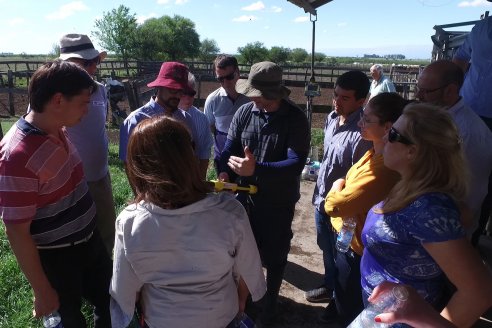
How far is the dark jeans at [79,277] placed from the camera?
209 cm

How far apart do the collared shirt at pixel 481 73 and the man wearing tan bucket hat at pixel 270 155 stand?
157 cm

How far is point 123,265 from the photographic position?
1.53 metres

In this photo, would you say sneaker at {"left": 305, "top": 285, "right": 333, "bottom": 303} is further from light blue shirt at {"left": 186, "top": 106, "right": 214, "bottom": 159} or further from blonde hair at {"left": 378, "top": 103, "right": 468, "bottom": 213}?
blonde hair at {"left": 378, "top": 103, "right": 468, "bottom": 213}

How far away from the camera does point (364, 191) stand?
193 cm

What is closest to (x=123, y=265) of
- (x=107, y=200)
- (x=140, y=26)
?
(x=107, y=200)

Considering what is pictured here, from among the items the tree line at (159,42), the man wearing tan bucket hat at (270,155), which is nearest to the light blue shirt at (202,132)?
the man wearing tan bucket hat at (270,155)

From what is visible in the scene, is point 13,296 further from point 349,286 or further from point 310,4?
point 310,4

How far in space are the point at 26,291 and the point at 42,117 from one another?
1774mm

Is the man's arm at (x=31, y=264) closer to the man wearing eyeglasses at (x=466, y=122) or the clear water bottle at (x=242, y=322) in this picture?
the clear water bottle at (x=242, y=322)

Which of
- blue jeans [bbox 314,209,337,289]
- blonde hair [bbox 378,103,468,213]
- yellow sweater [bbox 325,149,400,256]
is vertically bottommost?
blue jeans [bbox 314,209,337,289]

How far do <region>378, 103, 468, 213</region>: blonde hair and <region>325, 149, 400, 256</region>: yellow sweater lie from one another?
0.45 meters

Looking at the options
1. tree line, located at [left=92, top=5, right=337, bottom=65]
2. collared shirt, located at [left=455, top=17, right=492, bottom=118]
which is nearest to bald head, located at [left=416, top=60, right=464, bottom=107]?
collared shirt, located at [left=455, top=17, right=492, bottom=118]

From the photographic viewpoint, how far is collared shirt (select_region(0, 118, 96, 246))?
1.70 metres

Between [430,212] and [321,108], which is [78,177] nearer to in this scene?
[430,212]
